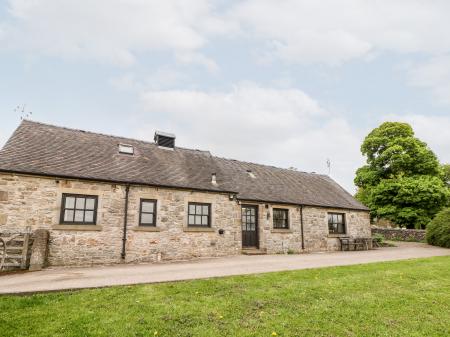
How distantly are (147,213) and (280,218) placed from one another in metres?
7.83

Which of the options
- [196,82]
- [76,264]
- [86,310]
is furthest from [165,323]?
[196,82]

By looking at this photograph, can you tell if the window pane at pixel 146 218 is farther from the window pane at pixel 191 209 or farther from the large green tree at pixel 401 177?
the large green tree at pixel 401 177

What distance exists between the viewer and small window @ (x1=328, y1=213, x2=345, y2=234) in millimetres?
18547

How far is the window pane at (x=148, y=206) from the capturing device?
12.6 metres

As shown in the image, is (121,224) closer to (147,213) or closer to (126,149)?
(147,213)

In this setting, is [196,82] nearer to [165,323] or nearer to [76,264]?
[76,264]

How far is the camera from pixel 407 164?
85.7 ft

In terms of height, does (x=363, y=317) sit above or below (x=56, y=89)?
below

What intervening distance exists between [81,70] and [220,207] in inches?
353

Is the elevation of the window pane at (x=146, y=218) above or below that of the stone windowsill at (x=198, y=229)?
above

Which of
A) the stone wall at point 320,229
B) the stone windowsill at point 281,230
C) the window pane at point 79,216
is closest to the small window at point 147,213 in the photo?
the window pane at point 79,216

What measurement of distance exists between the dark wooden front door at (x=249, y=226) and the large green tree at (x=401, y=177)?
620 inches

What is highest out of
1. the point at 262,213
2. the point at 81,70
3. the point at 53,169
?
the point at 81,70

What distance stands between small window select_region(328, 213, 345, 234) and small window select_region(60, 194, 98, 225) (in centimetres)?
1395
